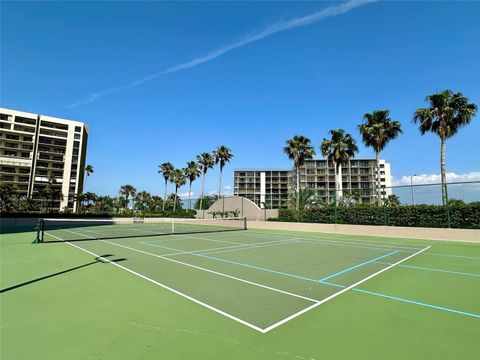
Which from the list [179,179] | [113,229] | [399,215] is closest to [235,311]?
[399,215]

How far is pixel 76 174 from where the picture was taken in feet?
243

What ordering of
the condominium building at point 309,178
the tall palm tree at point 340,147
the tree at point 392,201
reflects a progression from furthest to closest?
the condominium building at point 309,178, the tall palm tree at point 340,147, the tree at point 392,201

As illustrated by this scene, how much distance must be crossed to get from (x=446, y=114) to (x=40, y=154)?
8384 centimetres

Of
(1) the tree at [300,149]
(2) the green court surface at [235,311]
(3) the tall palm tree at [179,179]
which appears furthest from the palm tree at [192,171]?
(2) the green court surface at [235,311]

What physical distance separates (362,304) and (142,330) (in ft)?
13.1

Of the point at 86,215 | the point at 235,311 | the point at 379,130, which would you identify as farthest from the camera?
the point at 86,215

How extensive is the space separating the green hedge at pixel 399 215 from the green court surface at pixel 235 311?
10651 mm

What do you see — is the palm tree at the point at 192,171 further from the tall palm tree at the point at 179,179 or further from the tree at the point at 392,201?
the tree at the point at 392,201

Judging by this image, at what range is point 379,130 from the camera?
2952 centimetres

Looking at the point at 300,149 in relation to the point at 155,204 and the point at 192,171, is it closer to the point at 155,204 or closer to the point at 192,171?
the point at 192,171

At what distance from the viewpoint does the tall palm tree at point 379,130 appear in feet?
97.0

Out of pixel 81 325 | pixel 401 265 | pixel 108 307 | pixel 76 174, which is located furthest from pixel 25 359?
pixel 76 174

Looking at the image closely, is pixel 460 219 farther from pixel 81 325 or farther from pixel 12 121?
pixel 12 121

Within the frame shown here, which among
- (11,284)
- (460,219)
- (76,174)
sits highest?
(76,174)
